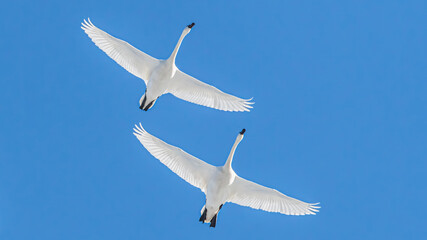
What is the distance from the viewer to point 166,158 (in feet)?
73.5

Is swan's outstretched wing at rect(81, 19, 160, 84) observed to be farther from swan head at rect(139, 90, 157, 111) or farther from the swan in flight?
swan head at rect(139, 90, 157, 111)

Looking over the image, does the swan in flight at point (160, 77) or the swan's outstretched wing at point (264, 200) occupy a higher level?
the swan in flight at point (160, 77)

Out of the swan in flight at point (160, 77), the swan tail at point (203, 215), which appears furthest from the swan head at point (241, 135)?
the swan tail at point (203, 215)

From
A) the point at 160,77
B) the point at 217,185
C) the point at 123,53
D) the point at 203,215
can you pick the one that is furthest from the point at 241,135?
the point at 123,53

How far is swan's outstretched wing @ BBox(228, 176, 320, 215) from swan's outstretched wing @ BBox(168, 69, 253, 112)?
10.0ft

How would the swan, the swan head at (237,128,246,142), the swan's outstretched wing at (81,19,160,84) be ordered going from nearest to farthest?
the swan
the swan head at (237,128,246,142)
the swan's outstretched wing at (81,19,160,84)

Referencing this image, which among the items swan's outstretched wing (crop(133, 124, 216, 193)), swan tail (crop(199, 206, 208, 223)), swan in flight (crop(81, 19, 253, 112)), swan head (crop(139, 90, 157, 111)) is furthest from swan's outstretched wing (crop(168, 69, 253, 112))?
swan tail (crop(199, 206, 208, 223))

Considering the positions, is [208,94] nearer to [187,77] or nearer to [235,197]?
[187,77]

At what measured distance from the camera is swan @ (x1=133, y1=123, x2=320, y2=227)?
71.6 ft

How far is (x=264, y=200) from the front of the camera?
22438 millimetres

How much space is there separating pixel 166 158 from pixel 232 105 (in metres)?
3.29

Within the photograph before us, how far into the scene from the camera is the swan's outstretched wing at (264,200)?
72.4 feet

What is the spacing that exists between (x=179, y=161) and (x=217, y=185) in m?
1.64

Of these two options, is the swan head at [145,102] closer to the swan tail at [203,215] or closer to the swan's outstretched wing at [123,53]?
the swan's outstretched wing at [123,53]
